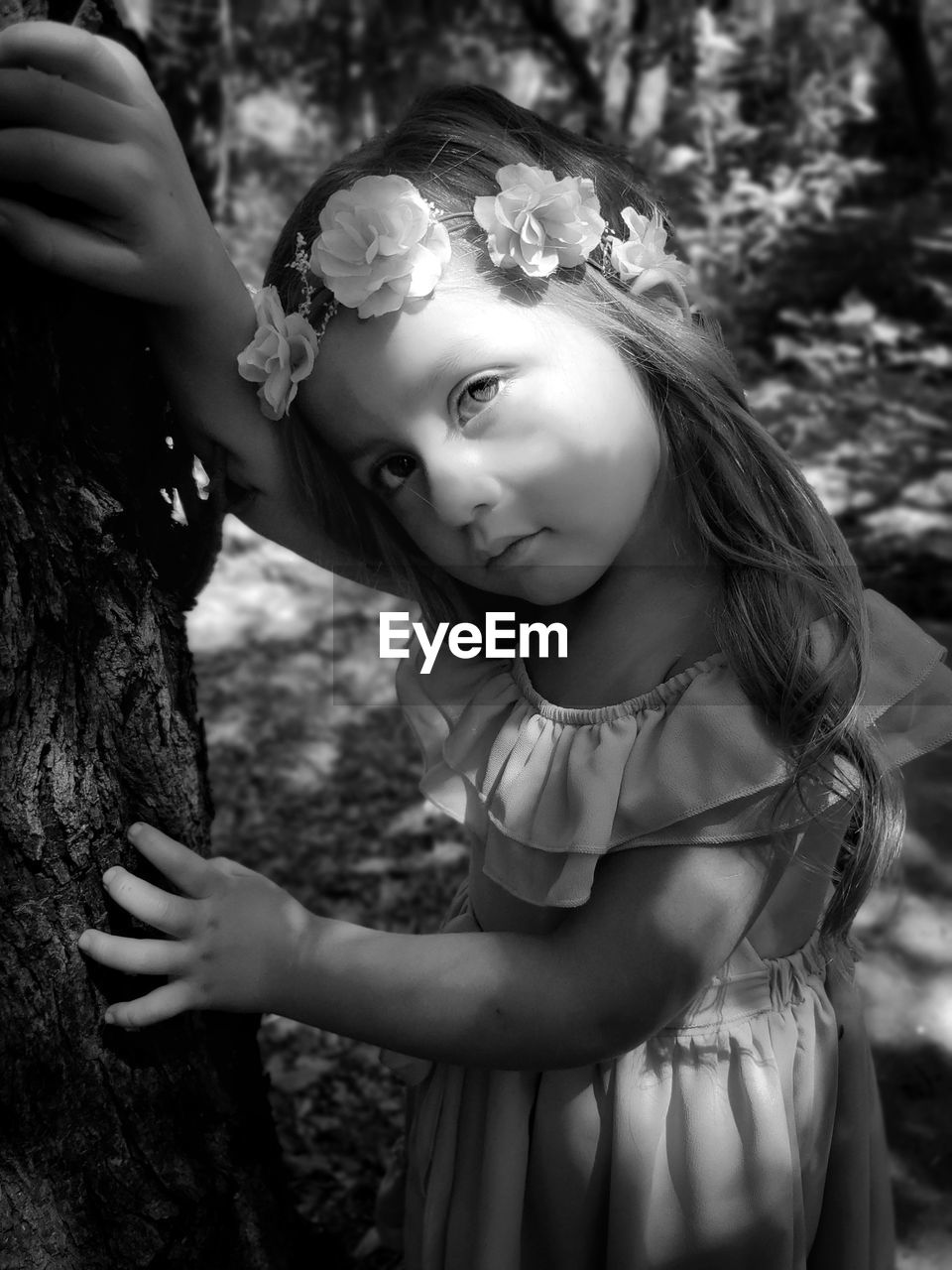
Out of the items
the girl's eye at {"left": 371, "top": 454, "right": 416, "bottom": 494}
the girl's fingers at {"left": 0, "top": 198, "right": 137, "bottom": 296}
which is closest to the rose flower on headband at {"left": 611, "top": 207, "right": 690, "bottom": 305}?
the girl's eye at {"left": 371, "top": 454, "right": 416, "bottom": 494}

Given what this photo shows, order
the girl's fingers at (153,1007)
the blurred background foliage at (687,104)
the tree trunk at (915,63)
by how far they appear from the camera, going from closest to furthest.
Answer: the girl's fingers at (153,1007) → the blurred background foliage at (687,104) → the tree trunk at (915,63)

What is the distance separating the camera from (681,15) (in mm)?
7711

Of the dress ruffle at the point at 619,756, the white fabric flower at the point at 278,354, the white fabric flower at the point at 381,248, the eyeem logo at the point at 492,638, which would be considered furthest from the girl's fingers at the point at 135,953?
the white fabric flower at the point at 381,248

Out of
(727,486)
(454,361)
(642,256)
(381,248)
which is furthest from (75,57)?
(727,486)

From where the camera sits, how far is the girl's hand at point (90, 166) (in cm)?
115

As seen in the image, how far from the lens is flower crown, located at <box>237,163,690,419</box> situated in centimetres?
134

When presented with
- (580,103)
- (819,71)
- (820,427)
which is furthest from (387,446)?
(819,71)

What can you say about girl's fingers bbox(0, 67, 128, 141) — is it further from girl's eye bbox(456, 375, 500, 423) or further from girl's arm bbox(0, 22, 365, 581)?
girl's eye bbox(456, 375, 500, 423)

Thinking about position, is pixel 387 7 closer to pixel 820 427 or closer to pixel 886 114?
pixel 886 114

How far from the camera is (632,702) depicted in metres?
1.45

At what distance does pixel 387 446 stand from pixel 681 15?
7473 millimetres

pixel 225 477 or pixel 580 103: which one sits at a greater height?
pixel 580 103

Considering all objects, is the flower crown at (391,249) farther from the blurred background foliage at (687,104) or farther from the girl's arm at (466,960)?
the blurred background foliage at (687,104)

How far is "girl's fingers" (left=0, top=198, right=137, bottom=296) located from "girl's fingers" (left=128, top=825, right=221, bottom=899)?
643mm
